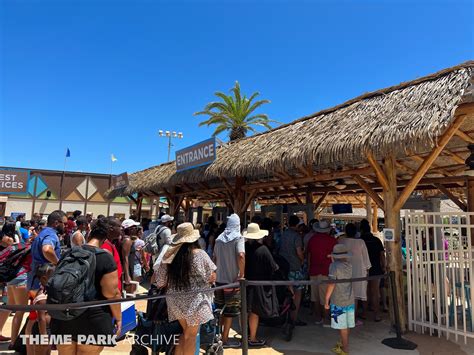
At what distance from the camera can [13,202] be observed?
2827cm

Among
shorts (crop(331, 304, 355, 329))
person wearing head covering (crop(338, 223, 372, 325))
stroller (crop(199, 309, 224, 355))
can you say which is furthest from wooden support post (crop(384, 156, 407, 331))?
stroller (crop(199, 309, 224, 355))

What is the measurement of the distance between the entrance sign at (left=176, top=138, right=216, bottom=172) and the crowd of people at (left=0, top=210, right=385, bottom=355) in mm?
2496

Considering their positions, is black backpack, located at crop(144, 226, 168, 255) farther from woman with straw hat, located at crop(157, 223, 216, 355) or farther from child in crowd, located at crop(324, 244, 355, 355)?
child in crowd, located at crop(324, 244, 355, 355)

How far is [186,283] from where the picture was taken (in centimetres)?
343

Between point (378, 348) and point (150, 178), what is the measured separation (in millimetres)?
Result: 10672

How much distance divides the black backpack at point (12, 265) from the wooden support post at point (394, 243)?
5.15 metres

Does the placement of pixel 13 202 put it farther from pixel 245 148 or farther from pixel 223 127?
pixel 245 148

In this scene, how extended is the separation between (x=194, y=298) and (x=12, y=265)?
101 inches

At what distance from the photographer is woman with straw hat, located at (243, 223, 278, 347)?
470cm

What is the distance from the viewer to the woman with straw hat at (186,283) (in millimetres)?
3402

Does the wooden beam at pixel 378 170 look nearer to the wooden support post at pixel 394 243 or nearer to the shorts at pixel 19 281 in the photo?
the wooden support post at pixel 394 243

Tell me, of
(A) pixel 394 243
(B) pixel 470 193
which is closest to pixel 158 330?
(A) pixel 394 243

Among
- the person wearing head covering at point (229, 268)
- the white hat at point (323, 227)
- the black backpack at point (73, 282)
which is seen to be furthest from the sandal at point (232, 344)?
the black backpack at point (73, 282)

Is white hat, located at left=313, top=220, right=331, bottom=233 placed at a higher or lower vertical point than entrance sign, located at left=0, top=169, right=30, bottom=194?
lower
